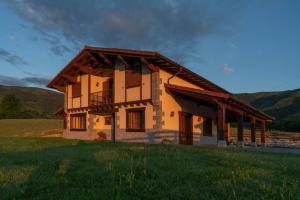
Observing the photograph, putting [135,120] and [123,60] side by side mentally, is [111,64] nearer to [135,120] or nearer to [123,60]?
[123,60]

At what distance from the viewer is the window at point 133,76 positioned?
63.8ft

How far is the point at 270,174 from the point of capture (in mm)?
6363

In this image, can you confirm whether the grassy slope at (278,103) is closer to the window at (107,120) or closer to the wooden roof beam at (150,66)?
the window at (107,120)

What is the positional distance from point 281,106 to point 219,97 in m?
73.7

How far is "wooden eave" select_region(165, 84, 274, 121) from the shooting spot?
1594cm

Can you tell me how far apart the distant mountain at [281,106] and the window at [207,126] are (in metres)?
24.5

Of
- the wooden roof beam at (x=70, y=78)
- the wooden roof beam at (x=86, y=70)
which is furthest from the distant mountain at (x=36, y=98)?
the wooden roof beam at (x=86, y=70)

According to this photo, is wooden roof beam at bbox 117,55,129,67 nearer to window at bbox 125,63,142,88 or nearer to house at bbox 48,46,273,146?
house at bbox 48,46,273,146

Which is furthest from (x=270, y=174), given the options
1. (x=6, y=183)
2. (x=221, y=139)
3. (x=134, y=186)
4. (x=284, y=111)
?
(x=284, y=111)

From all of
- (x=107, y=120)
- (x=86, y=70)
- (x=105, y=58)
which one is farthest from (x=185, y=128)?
(x=86, y=70)

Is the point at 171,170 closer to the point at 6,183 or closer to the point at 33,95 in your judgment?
the point at 6,183

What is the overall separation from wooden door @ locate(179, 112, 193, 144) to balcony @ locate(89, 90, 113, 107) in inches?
242

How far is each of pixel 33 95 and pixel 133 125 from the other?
167145 millimetres

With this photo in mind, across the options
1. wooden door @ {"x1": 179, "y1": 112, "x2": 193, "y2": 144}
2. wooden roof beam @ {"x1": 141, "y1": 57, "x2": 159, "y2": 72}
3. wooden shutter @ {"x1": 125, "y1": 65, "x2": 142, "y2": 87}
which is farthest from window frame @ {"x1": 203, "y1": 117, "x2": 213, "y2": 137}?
wooden roof beam @ {"x1": 141, "y1": 57, "x2": 159, "y2": 72}
